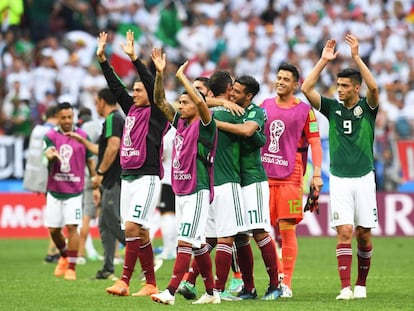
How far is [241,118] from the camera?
1277 cm

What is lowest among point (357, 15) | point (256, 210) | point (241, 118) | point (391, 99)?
point (256, 210)

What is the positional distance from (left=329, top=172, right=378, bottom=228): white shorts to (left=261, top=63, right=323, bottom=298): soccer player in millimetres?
536

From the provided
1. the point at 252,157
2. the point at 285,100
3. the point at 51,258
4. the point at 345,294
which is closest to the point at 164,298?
the point at 252,157

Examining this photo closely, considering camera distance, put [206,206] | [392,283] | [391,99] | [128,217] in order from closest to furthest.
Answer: [206,206] < [128,217] < [392,283] < [391,99]

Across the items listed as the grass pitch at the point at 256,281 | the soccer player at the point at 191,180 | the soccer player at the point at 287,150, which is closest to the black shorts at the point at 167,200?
the grass pitch at the point at 256,281

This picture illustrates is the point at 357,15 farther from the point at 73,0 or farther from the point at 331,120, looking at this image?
the point at 331,120

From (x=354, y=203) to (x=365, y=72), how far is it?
4.95ft

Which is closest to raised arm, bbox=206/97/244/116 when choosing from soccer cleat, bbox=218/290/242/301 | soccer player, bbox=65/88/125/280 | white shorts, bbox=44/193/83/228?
soccer cleat, bbox=218/290/242/301

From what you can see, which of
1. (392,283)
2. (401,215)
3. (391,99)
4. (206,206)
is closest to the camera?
(206,206)

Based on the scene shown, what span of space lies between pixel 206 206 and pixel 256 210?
0.92 meters

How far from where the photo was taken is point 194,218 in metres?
12.0

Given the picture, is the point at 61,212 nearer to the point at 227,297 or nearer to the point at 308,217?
the point at 227,297

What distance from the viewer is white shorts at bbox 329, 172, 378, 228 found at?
43.1ft

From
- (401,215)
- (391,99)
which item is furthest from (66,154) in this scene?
(391,99)
